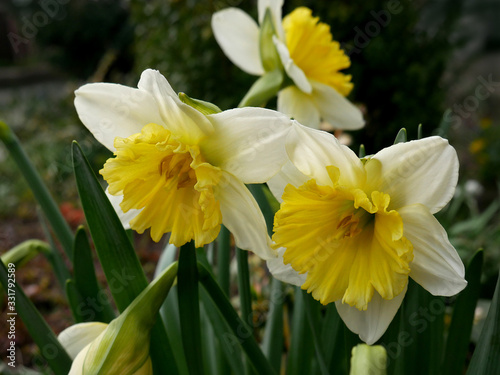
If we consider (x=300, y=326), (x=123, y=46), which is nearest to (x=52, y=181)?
(x=300, y=326)

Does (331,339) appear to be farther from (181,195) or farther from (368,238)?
(181,195)

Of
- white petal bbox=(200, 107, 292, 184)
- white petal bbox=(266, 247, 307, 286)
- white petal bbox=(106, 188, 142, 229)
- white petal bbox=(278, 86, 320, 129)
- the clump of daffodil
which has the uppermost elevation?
white petal bbox=(200, 107, 292, 184)

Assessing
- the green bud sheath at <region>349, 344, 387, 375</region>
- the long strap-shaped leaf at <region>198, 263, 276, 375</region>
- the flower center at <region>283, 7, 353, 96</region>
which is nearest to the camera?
the green bud sheath at <region>349, 344, 387, 375</region>
